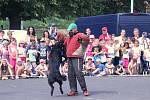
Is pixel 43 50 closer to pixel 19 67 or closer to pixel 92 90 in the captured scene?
pixel 19 67

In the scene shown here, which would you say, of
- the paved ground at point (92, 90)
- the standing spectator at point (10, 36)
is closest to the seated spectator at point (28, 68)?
the standing spectator at point (10, 36)

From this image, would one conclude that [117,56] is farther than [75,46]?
Yes

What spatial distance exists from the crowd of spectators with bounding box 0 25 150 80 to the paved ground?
1405 mm

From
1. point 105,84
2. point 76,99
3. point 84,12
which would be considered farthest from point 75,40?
point 84,12

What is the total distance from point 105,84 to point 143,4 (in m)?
32.6

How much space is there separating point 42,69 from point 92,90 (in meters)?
5.85

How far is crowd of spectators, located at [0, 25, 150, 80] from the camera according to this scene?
22672 millimetres

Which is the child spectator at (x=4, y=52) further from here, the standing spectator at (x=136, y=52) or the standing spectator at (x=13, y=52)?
the standing spectator at (x=136, y=52)

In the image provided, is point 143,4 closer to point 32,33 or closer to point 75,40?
point 32,33

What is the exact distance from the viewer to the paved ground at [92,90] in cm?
1547

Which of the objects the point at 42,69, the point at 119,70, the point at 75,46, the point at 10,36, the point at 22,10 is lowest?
the point at 119,70

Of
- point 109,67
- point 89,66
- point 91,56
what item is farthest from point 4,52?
point 109,67

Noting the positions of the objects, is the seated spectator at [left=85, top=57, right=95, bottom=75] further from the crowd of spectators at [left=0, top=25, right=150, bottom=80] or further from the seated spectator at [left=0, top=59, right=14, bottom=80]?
the seated spectator at [left=0, top=59, right=14, bottom=80]

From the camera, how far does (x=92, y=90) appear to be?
17.3m
